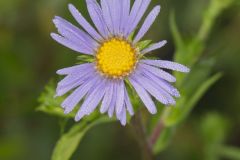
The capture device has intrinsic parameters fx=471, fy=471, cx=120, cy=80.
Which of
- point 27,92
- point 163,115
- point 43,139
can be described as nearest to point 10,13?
point 27,92

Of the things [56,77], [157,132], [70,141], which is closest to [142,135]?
[157,132]

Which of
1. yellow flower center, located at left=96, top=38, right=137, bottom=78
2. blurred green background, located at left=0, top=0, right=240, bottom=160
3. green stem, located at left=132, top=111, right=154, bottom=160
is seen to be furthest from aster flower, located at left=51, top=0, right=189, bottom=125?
blurred green background, located at left=0, top=0, right=240, bottom=160

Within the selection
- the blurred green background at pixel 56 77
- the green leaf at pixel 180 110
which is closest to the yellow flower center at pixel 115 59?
the green leaf at pixel 180 110

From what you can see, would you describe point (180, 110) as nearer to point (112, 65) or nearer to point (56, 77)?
point (112, 65)

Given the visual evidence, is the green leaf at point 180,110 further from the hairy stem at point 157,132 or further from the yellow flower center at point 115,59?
the yellow flower center at point 115,59

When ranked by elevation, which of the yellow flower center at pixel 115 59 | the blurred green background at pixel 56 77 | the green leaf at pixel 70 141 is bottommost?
the blurred green background at pixel 56 77

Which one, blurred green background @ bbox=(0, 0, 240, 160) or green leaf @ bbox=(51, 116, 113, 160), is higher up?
green leaf @ bbox=(51, 116, 113, 160)

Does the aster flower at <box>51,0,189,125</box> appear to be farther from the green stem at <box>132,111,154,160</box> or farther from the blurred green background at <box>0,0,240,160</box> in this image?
the blurred green background at <box>0,0,240,160</box>
